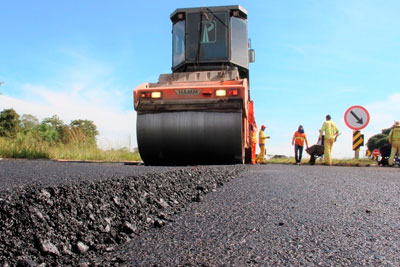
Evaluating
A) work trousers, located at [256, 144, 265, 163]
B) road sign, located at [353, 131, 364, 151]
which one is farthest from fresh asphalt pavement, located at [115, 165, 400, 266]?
work trousers, located at [256, 144, 265, 163]

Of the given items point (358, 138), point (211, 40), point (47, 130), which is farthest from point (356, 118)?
point (47, 130)

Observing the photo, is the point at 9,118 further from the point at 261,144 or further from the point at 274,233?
the point at 274,233

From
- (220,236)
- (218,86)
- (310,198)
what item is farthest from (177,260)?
(218,86)

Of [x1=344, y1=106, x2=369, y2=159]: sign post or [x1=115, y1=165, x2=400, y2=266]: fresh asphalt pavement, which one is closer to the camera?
[x1=115, y1=165, x2=400, y2=266]: fresh asphalt pavement

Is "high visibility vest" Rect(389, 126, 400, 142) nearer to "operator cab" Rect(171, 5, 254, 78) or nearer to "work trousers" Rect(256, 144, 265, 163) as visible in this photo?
"work trousers" Rect(256, 144, 265, 163)

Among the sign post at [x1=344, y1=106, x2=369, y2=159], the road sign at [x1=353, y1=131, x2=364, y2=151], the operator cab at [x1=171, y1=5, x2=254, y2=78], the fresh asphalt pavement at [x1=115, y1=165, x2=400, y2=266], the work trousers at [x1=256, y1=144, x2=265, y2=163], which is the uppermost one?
the operator cab at [x1=171, y1=5, x2=254, y2=78]

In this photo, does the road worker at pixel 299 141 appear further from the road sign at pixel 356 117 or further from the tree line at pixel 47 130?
the tree line at pixel 47 130

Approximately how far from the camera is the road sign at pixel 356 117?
10.9 metres

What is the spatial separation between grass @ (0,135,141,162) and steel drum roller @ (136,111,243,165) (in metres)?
4.38

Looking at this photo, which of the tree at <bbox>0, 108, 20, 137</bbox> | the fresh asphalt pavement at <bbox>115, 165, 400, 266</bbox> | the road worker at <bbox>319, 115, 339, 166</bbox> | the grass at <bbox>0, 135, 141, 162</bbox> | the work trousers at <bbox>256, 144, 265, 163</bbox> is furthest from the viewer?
the tree at <bbox>0, 108, 20, 137</bbox>

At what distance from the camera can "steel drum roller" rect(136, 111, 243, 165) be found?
6.05 m

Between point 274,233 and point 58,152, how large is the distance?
370 inches

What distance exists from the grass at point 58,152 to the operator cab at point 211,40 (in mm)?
4169

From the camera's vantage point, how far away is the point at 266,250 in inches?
65.4
